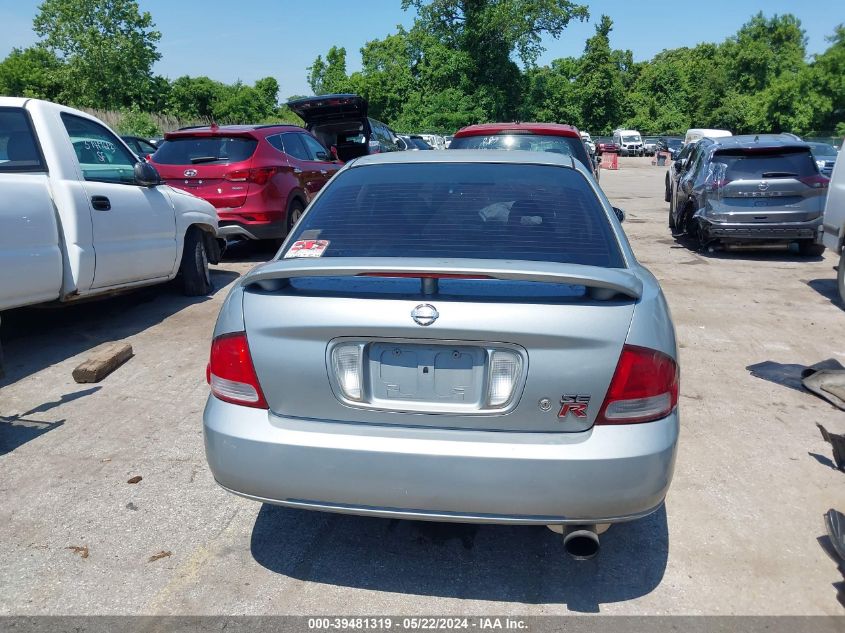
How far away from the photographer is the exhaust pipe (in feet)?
8.36

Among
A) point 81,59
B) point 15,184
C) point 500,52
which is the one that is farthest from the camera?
point 81,59

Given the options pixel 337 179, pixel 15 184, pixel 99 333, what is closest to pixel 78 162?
pixel 15 184

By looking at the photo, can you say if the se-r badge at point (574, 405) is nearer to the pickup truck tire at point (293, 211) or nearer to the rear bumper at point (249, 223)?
the rear bumper at point (249, 223)

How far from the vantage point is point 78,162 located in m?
5.84

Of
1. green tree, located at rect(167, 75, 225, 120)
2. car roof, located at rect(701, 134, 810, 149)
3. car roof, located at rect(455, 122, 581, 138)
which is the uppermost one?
green tree, located at rect(167, 75, 225, 120)

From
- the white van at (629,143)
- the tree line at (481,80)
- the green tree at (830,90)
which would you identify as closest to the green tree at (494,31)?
the tree line at (481,80)

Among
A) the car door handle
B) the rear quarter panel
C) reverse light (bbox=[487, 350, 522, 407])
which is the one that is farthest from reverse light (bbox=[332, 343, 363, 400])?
the car door handle

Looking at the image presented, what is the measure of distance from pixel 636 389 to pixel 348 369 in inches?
40.7

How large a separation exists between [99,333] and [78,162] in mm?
1609

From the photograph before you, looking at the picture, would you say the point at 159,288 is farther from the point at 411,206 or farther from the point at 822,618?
the point at 822,618

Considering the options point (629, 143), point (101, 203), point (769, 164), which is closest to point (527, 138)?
point (769, 164)

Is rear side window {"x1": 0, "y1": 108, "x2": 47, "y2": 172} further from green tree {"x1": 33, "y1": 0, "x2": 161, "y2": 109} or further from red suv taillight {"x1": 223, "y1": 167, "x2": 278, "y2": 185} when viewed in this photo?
green tree {"x1": 33, "y1": 0, "x2": 161, "y2": 109}

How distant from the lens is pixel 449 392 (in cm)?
251

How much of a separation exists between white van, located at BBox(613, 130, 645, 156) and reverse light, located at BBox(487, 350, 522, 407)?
193 ft
